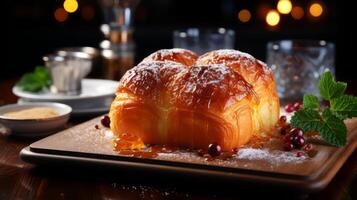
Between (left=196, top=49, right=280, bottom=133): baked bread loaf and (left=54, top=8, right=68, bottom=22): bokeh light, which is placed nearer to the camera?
(left=196, top=49, right=280, bottom=133): baked bread loaf

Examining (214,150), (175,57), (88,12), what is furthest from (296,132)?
(88,12)

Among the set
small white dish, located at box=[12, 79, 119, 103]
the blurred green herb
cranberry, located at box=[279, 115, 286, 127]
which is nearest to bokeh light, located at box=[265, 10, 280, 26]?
small white dish, located at box=[12, 79, 119, 103]

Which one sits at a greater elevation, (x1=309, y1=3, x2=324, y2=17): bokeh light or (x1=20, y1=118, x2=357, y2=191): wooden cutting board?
(x1=309, y1=3, x2=324, y2=17): bokeh light

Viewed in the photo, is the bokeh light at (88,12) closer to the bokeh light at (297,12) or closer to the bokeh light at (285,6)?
the bokeh light at (285,6)

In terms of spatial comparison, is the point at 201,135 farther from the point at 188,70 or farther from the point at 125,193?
the point at 125,193

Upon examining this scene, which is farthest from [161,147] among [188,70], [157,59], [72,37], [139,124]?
[72,37]

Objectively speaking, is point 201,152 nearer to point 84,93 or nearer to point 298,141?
point 298,141

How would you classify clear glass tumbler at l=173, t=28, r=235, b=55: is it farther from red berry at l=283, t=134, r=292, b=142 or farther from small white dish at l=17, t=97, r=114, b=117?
red berry at l=283, t=134, r=292, b=142

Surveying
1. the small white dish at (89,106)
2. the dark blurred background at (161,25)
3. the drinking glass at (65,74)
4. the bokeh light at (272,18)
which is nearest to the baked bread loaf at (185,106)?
the small white dish at (89,106)
